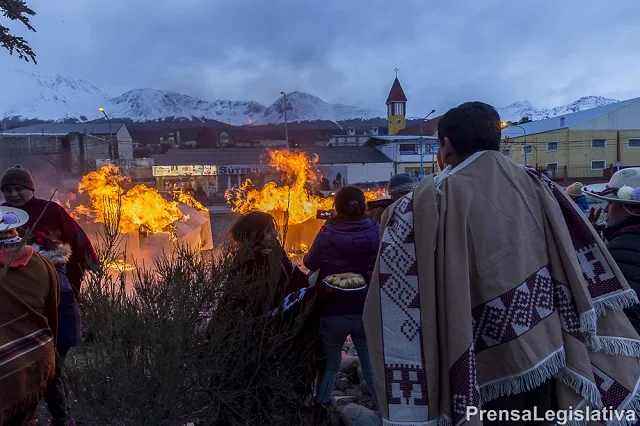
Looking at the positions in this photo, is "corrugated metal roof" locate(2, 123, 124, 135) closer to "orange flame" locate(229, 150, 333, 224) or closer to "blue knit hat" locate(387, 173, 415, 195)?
"orange flame" locate(229, 150, 333, 224)

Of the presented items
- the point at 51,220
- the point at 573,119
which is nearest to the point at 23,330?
the point at 51,220

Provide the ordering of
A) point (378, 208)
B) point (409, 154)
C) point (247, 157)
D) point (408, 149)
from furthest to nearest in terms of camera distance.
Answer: point (408, 149) < point (409, 154) < point (247, 157) < point (378, 208)

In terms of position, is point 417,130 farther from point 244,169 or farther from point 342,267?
point 342,267

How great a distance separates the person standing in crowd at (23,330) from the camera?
7.47ft

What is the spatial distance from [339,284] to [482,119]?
5.99 feet

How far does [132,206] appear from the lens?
26.4ft

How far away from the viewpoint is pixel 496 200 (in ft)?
5.77

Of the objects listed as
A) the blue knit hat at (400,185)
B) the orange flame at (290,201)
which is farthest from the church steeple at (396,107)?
the blue knit hat at (400,185)

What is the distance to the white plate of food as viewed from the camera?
3.41 meters

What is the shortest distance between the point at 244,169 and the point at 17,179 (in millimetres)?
42200

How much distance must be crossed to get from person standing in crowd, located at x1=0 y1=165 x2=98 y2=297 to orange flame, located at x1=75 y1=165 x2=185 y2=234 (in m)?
3.15

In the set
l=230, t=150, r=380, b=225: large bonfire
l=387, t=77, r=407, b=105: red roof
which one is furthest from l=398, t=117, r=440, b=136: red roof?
l=230, t=150, r=380, b=225: large bonfire

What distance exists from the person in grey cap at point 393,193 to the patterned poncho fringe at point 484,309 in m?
3.34

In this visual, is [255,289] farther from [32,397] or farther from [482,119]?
[482,119]
